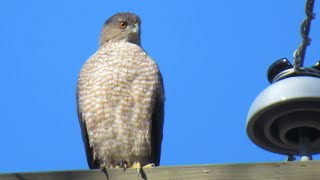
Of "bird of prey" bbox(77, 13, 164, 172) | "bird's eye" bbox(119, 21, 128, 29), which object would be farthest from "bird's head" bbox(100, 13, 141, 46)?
"bird of prey" bbox(77, 13, 164, 172)

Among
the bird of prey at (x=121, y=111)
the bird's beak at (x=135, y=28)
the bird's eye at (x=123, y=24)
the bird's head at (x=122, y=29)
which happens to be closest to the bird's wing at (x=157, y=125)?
the bird of prey at (x=121, y=111)

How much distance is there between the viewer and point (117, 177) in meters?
3.61

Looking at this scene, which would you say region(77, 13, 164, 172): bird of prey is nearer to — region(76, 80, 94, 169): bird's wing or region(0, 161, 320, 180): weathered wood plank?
region(76, 80, 94, 169): bird's wing

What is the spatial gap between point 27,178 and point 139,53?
4.12 m

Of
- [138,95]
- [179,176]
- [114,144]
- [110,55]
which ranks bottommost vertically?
[179,176]

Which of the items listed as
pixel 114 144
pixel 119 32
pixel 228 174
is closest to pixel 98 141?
pixel 114 144

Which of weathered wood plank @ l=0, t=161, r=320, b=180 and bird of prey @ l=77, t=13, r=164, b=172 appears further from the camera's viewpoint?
bird of prey @ l=77, t=13, r=164, b=172

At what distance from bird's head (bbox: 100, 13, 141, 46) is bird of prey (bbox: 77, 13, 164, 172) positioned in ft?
3.83

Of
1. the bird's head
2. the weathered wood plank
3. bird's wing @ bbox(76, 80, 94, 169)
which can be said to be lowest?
the weathered wood plank

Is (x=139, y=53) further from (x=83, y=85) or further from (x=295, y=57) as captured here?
(x=295, y=57)

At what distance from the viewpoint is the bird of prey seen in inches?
272

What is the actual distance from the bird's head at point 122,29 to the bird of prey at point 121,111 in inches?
45.9

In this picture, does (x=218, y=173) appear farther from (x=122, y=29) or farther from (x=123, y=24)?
(x=123, y=24)

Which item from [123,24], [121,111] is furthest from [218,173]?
[123,24]
